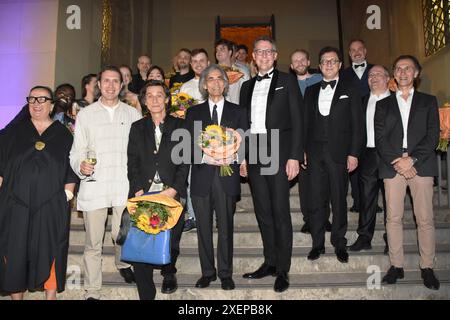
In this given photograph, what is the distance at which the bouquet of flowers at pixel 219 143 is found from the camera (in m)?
3.55

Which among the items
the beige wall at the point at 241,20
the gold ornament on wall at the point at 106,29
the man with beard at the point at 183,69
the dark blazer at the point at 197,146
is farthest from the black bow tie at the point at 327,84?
the beige wall at the point at 241,20

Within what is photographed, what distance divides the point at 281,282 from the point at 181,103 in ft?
7.68

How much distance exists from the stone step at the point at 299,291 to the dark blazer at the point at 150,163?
0.99m

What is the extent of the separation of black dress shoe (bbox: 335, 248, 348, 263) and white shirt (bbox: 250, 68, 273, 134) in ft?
4.98

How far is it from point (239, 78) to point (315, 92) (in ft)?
4.54

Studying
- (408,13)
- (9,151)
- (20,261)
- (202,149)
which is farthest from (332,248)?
(408,13)

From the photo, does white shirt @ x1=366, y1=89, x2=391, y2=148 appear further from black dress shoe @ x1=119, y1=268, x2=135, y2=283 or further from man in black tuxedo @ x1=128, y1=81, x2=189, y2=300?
black dress shoe @ x1=119, y1=268, x2=135, y2=283

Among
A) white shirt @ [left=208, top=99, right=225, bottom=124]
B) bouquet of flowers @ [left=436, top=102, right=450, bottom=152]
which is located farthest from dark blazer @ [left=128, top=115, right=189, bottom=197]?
bouquet of flowers @ [left=436, top=102, right=450, bottom=152]

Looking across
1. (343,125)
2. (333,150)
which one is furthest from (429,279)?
(343,125)

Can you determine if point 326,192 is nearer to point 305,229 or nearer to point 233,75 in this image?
point 305,229

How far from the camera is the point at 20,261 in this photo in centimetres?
350

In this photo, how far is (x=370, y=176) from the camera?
461cm

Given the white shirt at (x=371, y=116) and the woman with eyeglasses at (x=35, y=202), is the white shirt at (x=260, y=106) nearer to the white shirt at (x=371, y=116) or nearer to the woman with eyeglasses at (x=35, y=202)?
the white shirt at (x=371, y=116)

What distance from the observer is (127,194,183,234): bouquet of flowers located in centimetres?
331
